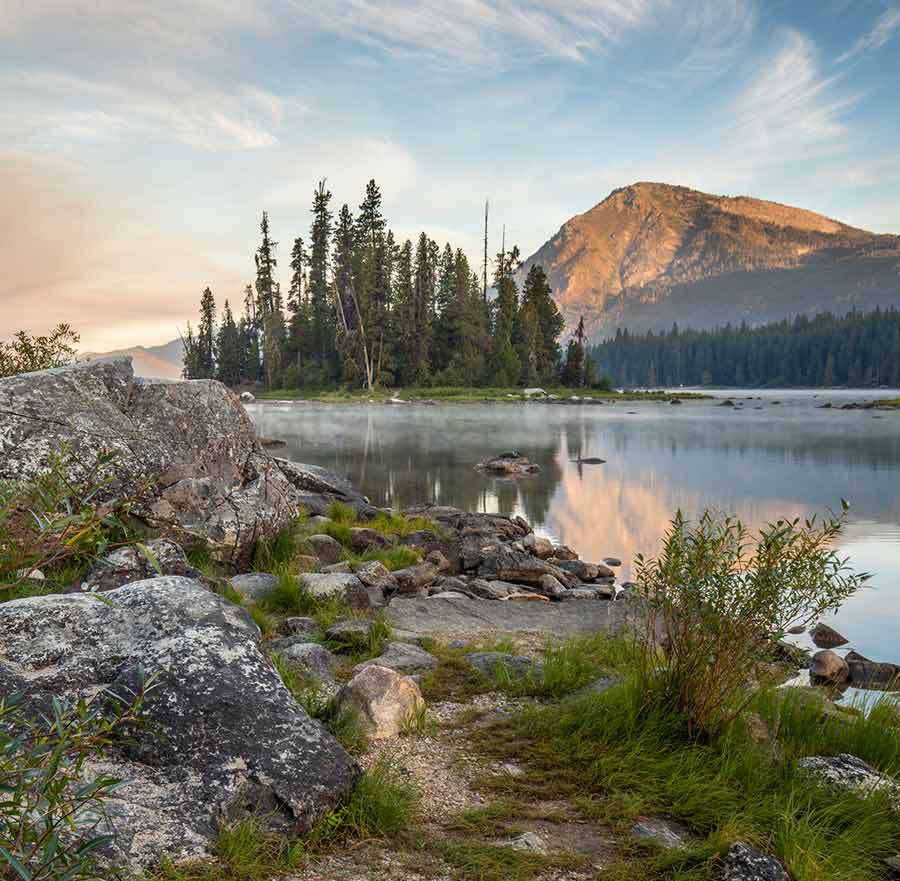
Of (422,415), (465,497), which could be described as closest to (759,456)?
(465,497)

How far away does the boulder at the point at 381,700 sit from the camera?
186 inches

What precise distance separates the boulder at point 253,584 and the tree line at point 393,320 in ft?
240

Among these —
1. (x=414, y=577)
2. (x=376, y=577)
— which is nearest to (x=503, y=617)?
(x=376, y=577)

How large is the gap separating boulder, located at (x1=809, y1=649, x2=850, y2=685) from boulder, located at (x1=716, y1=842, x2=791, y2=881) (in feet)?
19.2

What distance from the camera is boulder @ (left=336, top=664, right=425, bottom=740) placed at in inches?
186

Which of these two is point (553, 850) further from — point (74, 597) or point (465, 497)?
point (465, 497)

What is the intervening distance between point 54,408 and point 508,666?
20.3 feet

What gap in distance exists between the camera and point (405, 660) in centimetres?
614

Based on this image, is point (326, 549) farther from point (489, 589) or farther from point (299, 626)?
point (299, 626)

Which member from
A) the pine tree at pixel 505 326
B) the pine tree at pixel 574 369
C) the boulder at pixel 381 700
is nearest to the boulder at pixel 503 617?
the boulder at pixel 381 700

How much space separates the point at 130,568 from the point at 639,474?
947 inches

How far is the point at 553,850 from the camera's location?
3514 mm

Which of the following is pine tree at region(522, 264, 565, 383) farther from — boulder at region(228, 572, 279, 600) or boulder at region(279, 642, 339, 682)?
boulder at region(279, 642, 339, 682)

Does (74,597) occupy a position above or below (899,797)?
above
